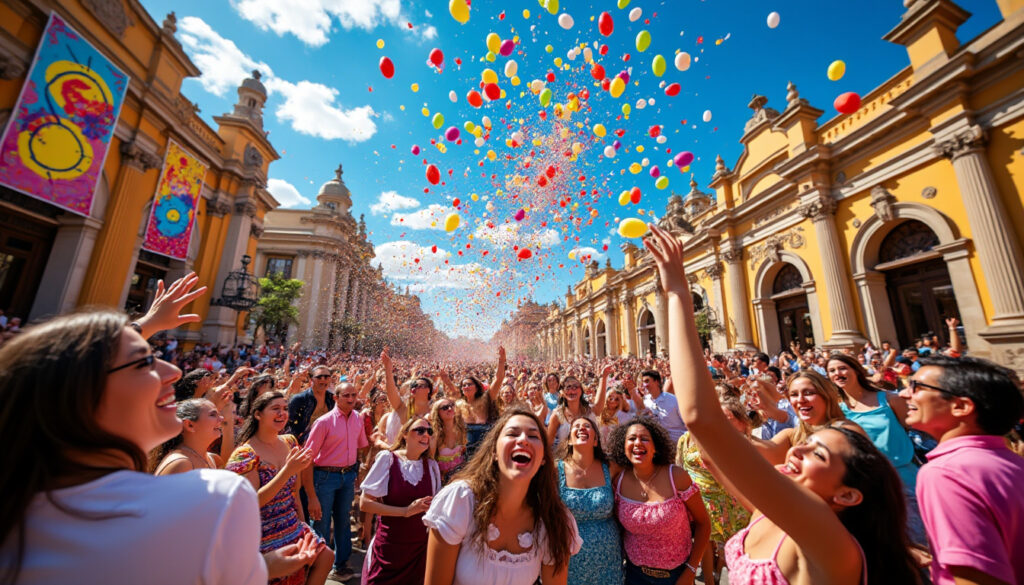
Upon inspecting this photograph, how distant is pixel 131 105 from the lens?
12297 millimetres

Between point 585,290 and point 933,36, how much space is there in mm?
29312

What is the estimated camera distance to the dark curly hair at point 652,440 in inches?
110

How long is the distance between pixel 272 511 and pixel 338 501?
5.52 ft

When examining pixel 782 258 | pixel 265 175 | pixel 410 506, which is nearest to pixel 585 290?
pixel 782 258

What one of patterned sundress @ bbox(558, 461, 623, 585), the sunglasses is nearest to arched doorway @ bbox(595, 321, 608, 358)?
patterned sundress @ bbox(558, 461, 623, 585)

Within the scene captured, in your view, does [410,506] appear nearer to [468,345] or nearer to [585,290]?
[585,290]

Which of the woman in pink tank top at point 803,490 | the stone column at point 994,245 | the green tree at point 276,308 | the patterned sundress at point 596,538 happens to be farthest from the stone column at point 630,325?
the woman in pink tank top at point 803,490

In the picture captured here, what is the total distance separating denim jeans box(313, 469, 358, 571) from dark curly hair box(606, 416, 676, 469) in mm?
2863

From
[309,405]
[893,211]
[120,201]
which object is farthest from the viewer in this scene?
[120,201]

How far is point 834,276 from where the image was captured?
12078 millimetres

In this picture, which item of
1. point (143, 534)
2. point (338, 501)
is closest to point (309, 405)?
point (338, 501)

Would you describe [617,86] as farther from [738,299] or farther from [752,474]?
[738,299]

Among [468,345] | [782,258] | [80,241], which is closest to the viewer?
[80,241]

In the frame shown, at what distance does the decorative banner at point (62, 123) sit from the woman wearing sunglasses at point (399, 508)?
39.9 ft
